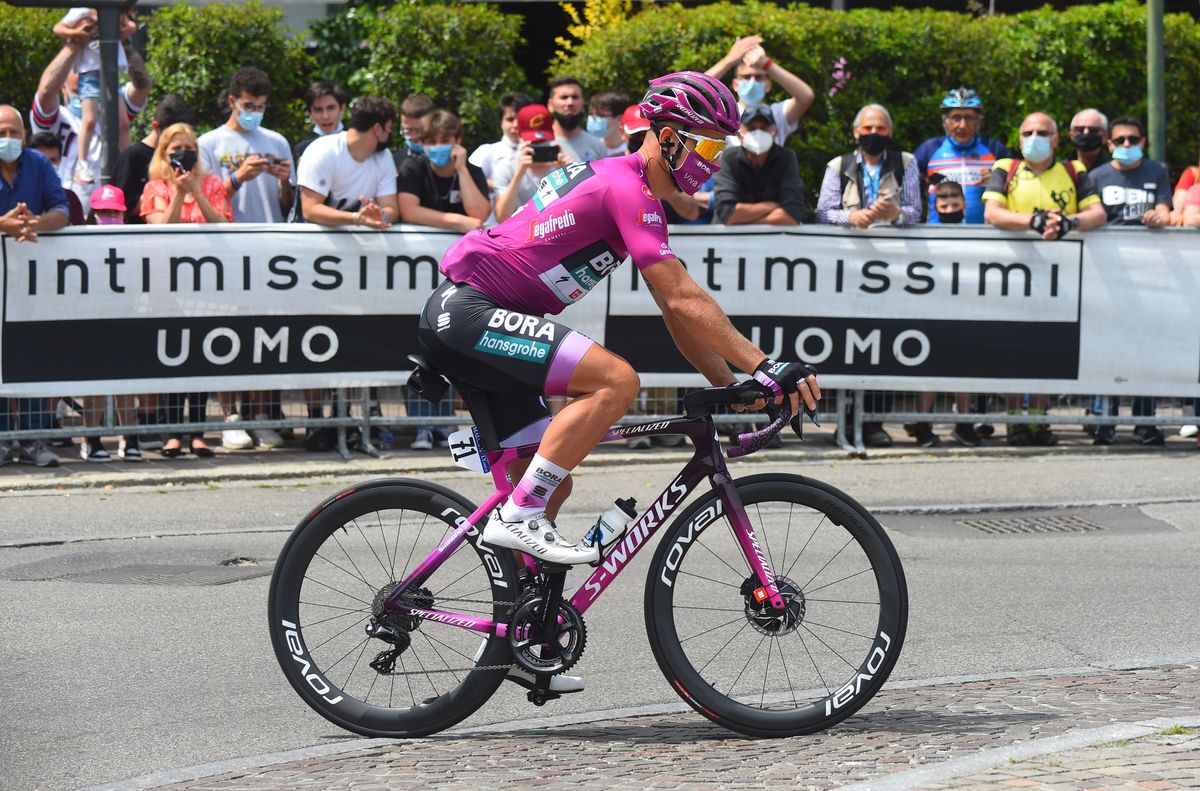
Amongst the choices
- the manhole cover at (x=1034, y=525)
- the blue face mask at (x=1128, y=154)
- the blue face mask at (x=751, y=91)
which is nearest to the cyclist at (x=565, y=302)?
the manhole cover at (x=1034, y=525)

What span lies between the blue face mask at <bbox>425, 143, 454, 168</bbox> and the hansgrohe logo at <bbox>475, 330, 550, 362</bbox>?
256 inches

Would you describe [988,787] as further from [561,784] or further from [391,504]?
[391,504]

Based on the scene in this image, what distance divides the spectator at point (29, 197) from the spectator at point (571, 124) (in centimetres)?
351

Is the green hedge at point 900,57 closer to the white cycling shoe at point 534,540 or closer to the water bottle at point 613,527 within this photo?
the water bottle at point 613,527

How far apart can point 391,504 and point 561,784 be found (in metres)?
1.10

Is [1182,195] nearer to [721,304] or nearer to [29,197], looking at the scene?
[721,304]

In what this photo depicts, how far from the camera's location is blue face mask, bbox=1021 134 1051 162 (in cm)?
1235

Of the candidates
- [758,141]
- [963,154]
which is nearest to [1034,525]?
[758,141]

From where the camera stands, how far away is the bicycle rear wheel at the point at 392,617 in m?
5.65

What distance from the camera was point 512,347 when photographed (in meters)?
5.49

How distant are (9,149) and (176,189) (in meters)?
1.04

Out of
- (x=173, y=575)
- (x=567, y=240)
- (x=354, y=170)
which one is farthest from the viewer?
(x=354, y=170)

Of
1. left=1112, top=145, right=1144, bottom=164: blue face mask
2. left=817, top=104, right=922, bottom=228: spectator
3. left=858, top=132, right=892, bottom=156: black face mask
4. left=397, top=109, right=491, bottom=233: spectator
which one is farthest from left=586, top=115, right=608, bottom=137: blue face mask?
left=1112, top=145, right=1144, bottom=164: blue face mask

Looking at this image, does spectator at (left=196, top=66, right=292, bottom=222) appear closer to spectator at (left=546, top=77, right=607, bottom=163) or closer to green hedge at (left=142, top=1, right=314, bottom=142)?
spectator at (left=546, top=77, right=607, bottom=163)
